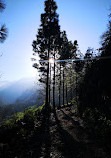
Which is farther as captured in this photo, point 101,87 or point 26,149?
point 101,87

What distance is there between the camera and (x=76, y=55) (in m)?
23.1

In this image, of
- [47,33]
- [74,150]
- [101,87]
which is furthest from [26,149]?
[47,33]

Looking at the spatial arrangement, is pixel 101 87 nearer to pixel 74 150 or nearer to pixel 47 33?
pixel 74 150

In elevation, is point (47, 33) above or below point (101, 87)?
above

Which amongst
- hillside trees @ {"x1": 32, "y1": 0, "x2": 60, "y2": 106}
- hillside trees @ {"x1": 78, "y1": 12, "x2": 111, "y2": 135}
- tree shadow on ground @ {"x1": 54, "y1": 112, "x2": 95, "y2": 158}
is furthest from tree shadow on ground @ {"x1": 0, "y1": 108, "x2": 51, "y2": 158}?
hillside trees @ {"x1": 32, "y1": 0, "x2": 60, "y2": 106}

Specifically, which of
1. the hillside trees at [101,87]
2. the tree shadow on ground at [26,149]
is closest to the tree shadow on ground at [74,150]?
the tree shadow on ground at [26,149]

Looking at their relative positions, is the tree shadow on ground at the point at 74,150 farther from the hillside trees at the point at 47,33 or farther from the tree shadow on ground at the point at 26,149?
the hillside trees at the point at 47,33

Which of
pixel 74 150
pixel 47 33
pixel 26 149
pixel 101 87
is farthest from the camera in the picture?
pixel 47 33

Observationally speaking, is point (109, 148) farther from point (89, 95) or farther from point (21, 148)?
point (21, 148)

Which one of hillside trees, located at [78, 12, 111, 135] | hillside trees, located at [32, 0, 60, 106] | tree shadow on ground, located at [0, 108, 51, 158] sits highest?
hillside trees, located at [32, 0, 60, 106]

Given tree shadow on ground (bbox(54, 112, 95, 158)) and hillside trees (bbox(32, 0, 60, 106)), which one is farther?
hillside trees (bbox(32, 0, 60, 106))

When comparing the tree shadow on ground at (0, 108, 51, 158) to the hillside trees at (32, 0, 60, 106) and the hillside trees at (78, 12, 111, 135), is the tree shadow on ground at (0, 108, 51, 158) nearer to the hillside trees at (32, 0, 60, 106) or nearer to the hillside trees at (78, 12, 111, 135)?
the hillside trees at (78, 12, 111, 135)

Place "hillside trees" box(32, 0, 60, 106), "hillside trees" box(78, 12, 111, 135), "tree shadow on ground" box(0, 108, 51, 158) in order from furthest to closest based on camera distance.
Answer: "hillside trees" box(32, 0, 60, 106) < "hillside trees" box(78, 12, 111, 135) < "tree shadow on ground" box(0, 108, 51, 158)

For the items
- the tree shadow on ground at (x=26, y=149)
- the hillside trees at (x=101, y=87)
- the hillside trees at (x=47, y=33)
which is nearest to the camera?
the tree shadow on ground at (x=26, y=149)
